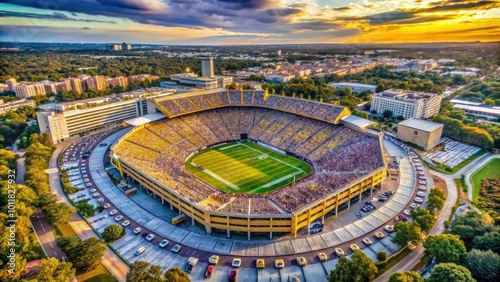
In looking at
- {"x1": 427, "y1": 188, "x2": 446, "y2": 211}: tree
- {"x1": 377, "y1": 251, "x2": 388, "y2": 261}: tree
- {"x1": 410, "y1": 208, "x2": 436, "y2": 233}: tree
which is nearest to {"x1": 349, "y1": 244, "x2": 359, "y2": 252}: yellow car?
{"x1": 377, "y1": 251, "x2": 388, "y2": 261}: tree

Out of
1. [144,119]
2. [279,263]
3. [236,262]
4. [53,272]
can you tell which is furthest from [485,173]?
[144,119]

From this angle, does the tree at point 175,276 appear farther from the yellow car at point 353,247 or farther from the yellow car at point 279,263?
the yellow car at point 353,247

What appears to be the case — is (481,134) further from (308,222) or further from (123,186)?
(123,186)

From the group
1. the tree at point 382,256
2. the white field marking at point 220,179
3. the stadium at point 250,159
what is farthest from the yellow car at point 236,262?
the white field marking at point 220,179

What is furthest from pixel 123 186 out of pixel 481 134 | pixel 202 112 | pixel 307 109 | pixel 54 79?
pixel 54 79

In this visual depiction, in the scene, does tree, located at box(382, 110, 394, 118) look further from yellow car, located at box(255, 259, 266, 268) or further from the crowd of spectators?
yellow car, located at box(255, 259, 266, 268)

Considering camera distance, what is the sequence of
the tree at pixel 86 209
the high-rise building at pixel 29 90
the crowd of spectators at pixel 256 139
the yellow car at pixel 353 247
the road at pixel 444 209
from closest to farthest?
the road at pixel 444 209 < the yellow car at pixel 353 247 < the crowd of spectators at pixel 256 139 < the tree at pixel 86 209 < the high-rise building at pixel 29 90
